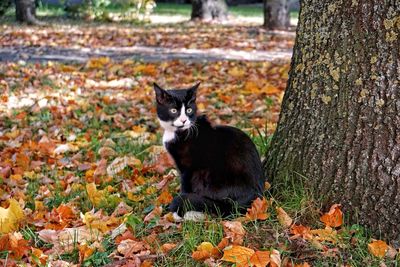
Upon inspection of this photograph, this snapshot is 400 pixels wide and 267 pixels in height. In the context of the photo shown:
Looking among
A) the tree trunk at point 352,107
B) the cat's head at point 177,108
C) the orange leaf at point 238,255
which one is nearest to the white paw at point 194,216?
the orange leaf at point 238,255

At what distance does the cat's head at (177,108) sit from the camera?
3730mm

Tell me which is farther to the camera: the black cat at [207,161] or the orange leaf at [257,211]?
the black cat at [207,161]

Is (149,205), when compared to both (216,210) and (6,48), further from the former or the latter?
(6,48)

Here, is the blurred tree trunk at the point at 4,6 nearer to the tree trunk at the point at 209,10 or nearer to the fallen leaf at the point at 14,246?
the tree trunk at the point at 209,10

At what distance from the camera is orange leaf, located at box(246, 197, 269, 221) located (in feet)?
11.2

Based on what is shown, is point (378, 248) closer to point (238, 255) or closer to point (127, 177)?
point (238, 255)

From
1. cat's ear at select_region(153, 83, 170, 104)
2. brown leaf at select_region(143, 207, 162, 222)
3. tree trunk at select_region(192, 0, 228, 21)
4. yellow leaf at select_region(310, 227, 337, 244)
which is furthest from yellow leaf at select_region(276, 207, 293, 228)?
tree trunk at select_region(192, 0, 228, 21)

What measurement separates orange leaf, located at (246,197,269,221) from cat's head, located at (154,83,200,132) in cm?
65

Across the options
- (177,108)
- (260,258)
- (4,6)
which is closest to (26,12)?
(4,6)

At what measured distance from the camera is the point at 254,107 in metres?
6.81

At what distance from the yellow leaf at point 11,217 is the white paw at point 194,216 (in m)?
1.02

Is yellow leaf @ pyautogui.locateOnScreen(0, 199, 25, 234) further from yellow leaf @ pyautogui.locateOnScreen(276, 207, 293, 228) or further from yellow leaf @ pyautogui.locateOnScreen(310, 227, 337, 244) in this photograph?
yellow leaf @ pyautogui.locateOnScreen(310, 227, 337, 244)

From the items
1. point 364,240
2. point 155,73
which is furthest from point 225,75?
point 364,240

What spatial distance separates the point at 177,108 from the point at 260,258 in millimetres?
1172
